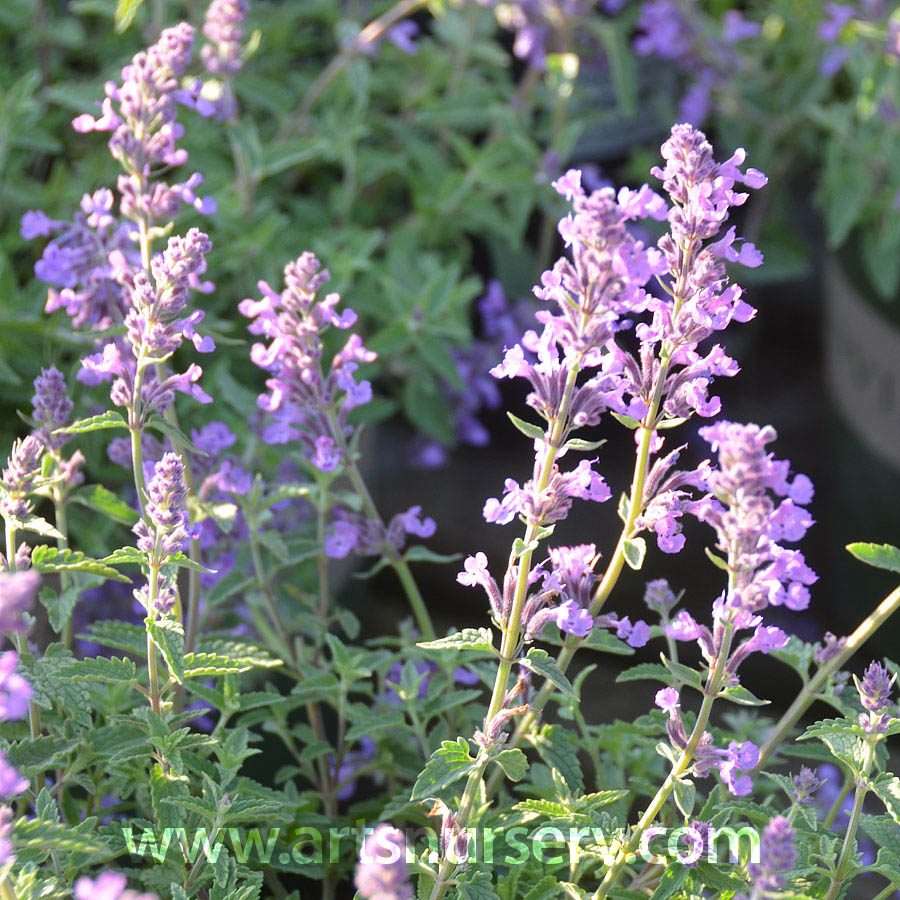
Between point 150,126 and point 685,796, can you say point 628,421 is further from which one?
point 150,126

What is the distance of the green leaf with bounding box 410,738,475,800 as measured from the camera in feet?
3.27

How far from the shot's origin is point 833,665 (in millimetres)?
1094

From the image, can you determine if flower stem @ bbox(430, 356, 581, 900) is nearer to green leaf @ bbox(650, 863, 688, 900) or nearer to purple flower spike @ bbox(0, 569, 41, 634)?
green leaf @ bbox(650, 863, 688, 900)

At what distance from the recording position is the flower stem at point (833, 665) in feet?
3.39

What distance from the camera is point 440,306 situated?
2119 mm

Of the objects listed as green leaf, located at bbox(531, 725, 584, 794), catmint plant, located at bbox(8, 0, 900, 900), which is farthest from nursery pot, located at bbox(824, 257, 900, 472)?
green leaf, located at bbox(531, 725, 584, 794)

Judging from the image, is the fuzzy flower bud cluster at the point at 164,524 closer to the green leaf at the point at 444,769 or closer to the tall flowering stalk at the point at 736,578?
the green leaf at the point at 444,769

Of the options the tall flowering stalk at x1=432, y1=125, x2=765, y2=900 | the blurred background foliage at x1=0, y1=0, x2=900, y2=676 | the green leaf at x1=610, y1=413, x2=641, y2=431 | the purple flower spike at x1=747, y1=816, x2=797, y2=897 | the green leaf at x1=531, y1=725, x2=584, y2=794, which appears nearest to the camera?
the purple flower spike at x1=747, y1=816, x2=797, y2=897

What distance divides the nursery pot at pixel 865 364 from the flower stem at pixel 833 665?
5.41ft

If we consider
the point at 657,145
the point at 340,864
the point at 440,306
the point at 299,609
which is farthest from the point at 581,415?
the point at 657,145

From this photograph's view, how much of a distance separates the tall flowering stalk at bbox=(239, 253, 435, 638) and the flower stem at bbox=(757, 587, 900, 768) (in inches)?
15.1

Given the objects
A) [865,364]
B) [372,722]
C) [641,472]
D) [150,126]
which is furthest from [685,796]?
[865,364]

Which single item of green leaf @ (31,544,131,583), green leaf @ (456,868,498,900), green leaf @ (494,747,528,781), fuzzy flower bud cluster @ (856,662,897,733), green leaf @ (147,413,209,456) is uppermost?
green leaf @ (147,413,209,456)

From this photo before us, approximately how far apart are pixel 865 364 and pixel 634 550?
1900 millimetres
